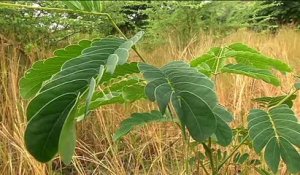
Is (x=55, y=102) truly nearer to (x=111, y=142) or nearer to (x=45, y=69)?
(x=45, y=69)

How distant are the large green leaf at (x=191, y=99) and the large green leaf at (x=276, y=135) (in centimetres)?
21

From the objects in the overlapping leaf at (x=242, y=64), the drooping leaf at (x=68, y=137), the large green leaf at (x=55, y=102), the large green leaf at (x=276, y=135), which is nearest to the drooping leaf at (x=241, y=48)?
the overlapping leaf at (x=242, y=64)

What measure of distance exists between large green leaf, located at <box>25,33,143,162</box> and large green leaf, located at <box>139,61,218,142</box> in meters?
0.06

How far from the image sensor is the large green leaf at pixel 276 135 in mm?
710

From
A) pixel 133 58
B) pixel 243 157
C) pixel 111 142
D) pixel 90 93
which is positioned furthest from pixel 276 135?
pixel 133 58

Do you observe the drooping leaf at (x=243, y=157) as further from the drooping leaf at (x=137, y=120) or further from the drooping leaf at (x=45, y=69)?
the drooping leaf at (x=45, y=69)

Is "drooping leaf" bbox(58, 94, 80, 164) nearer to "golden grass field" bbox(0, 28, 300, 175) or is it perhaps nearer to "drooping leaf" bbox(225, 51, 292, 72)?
"drooping leaf" bbox(225, 51, 292, 72)

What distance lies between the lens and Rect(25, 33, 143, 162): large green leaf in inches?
18.2

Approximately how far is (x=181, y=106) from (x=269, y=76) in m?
0.34

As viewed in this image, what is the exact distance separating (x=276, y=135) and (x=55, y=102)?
16.6 inches

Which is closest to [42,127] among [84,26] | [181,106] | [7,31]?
[181,106]

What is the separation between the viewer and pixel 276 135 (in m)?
0.74

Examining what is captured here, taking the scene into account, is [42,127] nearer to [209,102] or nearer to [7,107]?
[209,102]

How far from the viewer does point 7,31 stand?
3014 millimetres
